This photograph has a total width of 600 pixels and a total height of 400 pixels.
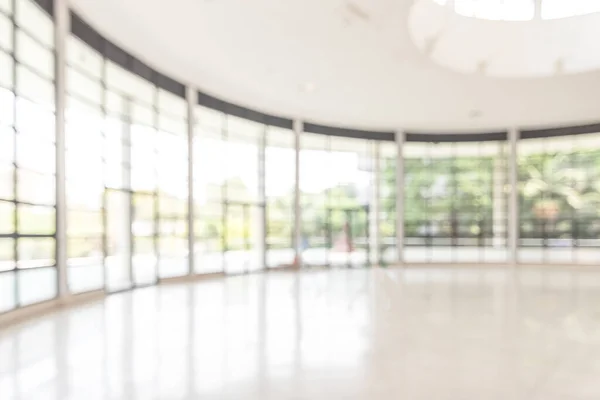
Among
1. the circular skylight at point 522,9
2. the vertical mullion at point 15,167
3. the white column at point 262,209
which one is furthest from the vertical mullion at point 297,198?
the vertical mullion at point 15,167

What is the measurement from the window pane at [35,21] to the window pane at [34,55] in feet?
0.37

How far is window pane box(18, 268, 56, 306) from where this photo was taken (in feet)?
23.2

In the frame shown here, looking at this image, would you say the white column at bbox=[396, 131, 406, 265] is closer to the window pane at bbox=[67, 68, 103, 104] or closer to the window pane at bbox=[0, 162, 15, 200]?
the window pane at bbox=[67, 68, 103, 104]

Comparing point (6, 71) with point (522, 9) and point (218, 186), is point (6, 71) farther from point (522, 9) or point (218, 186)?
point (522, 9)

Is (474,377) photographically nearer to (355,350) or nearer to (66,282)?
(355,350)

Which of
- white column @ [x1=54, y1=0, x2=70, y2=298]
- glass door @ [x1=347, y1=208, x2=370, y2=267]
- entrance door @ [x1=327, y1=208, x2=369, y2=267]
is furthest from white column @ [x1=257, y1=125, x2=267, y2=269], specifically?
white column @ [x1=54, y1=0, x2=70, y2=298]

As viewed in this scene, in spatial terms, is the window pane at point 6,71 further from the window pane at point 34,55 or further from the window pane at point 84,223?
the window pane at point 84,223

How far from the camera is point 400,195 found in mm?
16938

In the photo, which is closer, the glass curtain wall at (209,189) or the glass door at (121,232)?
the glass door at (121,232)

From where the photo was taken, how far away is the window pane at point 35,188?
7.05m

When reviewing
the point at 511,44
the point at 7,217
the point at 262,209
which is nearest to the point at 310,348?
the point at 7,217

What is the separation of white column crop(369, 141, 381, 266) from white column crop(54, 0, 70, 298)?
11.1 m

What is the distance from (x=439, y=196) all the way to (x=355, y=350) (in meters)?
13.4

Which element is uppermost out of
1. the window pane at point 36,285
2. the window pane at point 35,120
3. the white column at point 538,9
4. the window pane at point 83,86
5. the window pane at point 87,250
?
the white column at point 538,9
